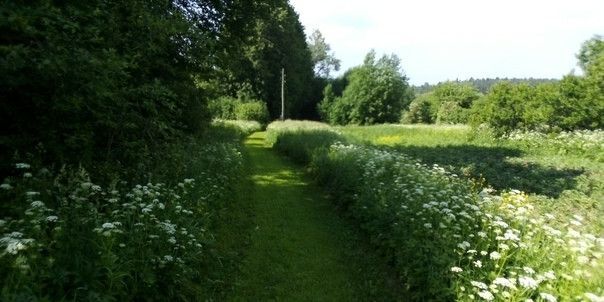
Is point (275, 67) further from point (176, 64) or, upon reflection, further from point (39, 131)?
point (39, 131)

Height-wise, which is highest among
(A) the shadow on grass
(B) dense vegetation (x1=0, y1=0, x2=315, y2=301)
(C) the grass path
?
(B) dense vegetation (x1=0, y1=0, x2=315, y2=301)

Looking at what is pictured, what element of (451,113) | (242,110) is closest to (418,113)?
(451,113)

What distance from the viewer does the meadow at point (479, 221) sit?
4977 mm

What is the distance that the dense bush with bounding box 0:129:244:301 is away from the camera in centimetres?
381

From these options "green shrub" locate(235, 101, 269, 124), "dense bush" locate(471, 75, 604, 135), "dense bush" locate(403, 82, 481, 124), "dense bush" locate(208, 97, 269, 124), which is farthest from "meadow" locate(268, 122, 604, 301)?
"dense bush" locate(403, 82, 481, 124)

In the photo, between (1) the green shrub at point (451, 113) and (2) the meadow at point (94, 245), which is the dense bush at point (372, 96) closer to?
(1) the green shrub at point (451, 113)

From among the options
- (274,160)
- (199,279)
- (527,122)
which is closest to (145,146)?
(199,279)

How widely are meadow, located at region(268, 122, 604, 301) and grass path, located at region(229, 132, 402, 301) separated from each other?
608 mm

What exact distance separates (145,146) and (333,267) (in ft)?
13.5

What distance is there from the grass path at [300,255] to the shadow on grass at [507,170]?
508cm

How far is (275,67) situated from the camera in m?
56.7

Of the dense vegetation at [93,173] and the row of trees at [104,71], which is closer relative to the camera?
the dense vegetation at [93,173]

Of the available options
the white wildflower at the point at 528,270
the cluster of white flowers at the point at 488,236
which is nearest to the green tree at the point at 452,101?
the cluster of white flowers at the point at 488,236

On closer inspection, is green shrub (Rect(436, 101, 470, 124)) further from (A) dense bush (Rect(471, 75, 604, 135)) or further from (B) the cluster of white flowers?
(B) the cluster of white flowers
